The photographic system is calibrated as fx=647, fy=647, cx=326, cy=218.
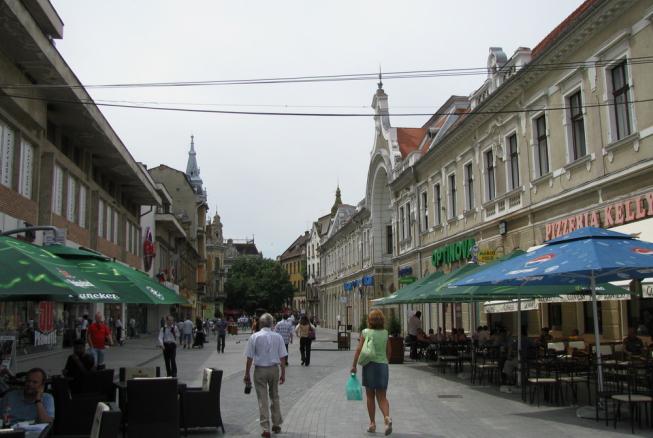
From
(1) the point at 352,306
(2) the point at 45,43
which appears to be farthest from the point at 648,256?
(1) the point at 352,306

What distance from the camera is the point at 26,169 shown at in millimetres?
18578

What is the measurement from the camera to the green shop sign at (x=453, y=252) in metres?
27.6

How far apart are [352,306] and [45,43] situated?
48.5m

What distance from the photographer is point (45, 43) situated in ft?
54.3

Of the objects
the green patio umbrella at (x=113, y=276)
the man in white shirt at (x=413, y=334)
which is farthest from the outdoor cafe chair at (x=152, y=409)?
the man in white shirt at (x=413, y=334)

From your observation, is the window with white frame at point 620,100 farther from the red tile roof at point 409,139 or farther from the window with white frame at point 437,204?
the red tile roof at point 409,139

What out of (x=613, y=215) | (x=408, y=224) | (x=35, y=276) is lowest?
(x=35, y=276)

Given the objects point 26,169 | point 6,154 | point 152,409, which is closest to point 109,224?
point 26,169

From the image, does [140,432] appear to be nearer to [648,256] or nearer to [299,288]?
[648,256]

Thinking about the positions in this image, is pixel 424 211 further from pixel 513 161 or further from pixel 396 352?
pixel 396 352

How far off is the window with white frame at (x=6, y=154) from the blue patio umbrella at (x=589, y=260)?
39.8ft

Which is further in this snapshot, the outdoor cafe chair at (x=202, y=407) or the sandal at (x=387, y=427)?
the outdoor cafe chair at (x=202, y=407)

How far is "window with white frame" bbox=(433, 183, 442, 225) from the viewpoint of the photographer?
32.2m

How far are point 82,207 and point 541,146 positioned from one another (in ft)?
58.0
